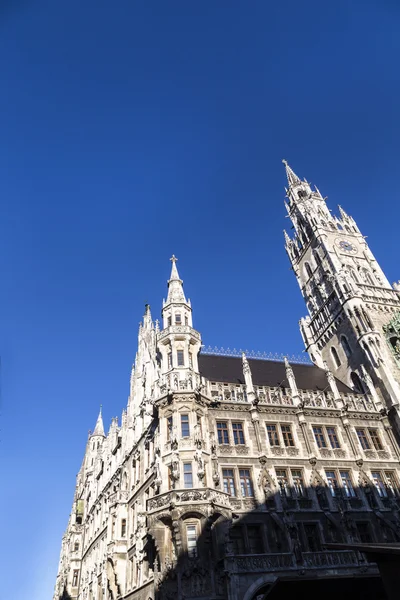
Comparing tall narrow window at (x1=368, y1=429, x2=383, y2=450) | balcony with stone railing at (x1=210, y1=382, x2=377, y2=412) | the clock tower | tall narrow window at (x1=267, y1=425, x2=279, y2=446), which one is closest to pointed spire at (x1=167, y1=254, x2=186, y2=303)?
balcony with stone railing at (x1=210, y1=382, x2=377, y2=412)

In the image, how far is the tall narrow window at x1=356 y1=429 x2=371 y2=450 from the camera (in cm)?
3416

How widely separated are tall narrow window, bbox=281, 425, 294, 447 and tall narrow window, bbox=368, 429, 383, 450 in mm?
7650

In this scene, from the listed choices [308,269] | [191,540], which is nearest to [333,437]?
[191,540]

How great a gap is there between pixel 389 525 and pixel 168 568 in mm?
15505

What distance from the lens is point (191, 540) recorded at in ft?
80.4

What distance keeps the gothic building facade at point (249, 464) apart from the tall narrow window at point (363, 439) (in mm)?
105

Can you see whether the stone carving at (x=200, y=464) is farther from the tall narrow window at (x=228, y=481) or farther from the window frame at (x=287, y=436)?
the window frame at (x=287, y=436)

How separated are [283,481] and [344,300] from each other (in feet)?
70.5

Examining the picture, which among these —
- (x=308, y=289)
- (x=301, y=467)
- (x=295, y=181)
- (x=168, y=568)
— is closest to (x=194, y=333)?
(x=301, y=467)

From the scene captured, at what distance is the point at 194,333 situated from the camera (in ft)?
115

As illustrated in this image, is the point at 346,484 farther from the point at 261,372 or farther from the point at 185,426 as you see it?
the point at 185,426

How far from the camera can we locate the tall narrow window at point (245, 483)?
28141 mm

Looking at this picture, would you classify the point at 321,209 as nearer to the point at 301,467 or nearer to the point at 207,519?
the point at 301,467

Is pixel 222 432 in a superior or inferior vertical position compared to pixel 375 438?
inferior
